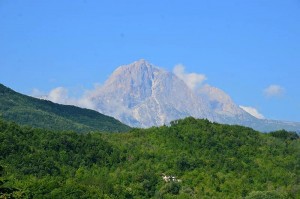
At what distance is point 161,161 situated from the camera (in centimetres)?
13288

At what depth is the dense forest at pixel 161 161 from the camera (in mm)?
110312

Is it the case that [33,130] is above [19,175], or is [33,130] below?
above

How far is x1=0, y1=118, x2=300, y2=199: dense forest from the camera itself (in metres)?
110

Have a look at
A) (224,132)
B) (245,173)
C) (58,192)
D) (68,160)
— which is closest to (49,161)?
(68,160)

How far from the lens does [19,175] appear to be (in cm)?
10100

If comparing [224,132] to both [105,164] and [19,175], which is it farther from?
[19,175]

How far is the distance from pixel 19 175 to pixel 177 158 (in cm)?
3989

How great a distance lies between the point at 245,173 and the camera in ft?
422

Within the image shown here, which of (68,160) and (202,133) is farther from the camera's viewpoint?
(202,133)

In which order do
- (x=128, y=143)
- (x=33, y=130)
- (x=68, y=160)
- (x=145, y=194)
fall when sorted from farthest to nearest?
(x=128, y=143) → (x=33, y=130) → (x=68, y=160) → (x=145, y=194)

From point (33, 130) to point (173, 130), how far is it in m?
34.1

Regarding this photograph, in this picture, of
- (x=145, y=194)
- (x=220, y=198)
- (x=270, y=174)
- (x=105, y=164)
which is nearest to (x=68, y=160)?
(x=105, y=164)

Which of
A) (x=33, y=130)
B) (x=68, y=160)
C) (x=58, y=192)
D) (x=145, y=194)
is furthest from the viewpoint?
(x=33, y=130)

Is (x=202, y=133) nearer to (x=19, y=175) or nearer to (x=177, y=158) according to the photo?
(x=177, y=158)
